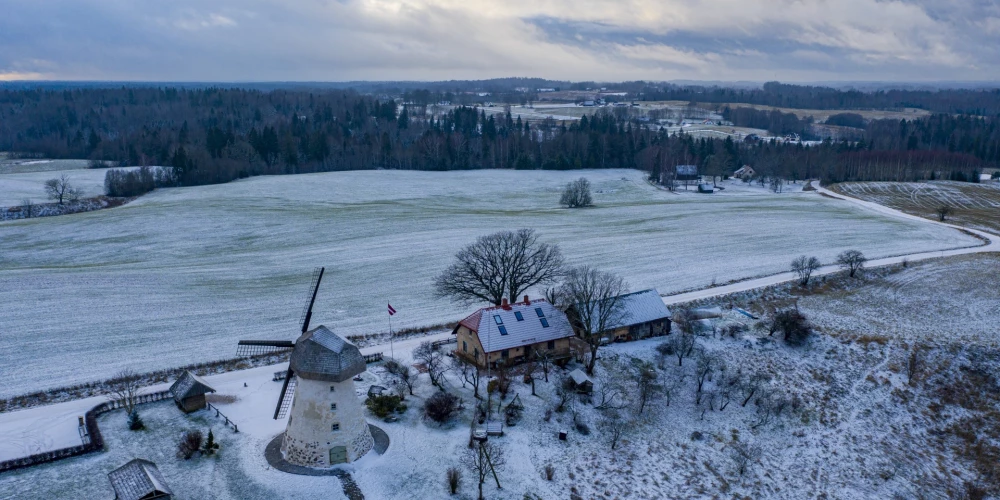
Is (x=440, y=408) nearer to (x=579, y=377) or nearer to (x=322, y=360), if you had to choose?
(x=322, y=360)

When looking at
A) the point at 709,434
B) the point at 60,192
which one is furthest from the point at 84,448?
the point at 60,192

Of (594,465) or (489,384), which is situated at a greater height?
(489,384)

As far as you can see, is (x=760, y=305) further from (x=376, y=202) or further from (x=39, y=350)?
(x=376, y=202)

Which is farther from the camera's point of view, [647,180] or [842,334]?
[647,180]

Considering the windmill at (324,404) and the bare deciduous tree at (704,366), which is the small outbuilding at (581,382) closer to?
the bare deciduous tree at (704,366)

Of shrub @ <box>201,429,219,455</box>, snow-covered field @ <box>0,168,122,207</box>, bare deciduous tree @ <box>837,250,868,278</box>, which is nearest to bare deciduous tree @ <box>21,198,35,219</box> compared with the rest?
snow-covered field @ <box>0,168,122,207</box>

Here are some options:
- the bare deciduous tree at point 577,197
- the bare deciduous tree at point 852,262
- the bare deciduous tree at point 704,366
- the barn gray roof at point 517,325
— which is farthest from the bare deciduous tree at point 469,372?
the bare deciduous tree at point 577,197

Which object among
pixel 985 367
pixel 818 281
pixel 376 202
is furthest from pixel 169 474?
pixel 376 202

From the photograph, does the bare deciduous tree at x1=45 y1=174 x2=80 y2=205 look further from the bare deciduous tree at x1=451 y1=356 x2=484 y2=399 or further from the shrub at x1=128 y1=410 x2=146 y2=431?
the bare deciduous tree at x1=451 y1=356 x2=484 y2=399
